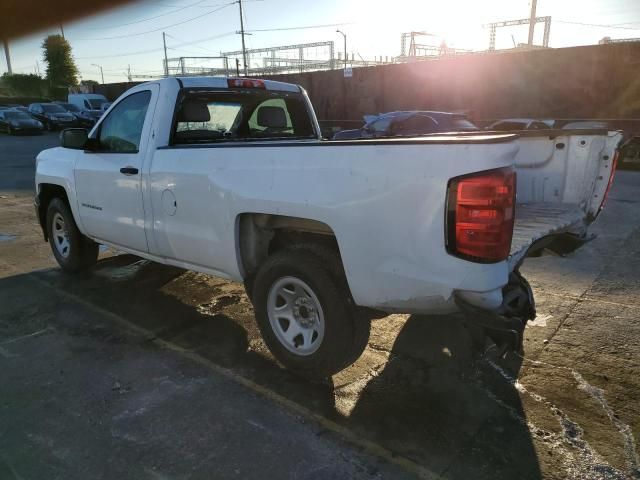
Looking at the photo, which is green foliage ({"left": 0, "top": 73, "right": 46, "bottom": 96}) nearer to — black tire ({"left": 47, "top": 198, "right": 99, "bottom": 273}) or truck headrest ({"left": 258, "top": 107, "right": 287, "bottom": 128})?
black tire ({"left": 47, "top": 198, "right": 99, "bottom": 273})

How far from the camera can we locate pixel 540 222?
3.49 metres

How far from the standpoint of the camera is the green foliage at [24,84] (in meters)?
58.1

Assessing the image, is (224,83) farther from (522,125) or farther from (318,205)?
(522,125)

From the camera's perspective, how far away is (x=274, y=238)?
12.0ft

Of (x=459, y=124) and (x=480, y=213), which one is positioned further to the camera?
(x=459, y=124)

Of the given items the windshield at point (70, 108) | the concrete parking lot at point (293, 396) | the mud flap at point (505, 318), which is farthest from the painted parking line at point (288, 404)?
the windshield at point (70, 108)

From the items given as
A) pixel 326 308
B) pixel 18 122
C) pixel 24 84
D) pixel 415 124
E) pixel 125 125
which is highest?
pixel 24 84

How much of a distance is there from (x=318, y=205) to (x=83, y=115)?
104 ft

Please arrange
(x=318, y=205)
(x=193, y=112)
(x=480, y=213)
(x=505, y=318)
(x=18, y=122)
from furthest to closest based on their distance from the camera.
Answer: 1. (x=18, y=122)
2. (x=193, y=112)
3. (x=318, y=205)
4. (x=505, y=318)
5. (x=480, y=213)

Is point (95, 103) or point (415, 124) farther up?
point (95, 103)

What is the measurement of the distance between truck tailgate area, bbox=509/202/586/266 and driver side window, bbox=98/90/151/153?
3138mm

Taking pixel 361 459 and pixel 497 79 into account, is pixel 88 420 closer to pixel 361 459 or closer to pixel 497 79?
pixel 361 459

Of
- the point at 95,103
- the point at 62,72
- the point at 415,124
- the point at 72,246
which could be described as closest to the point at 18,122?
the point at 95,103

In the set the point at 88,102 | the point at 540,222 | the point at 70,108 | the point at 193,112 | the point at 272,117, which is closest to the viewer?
the point at 540,222
